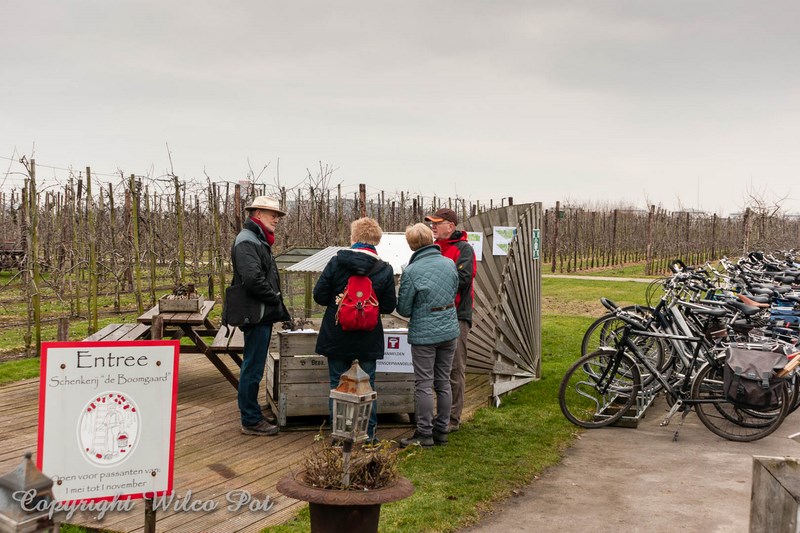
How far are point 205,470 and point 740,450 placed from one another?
3.85m

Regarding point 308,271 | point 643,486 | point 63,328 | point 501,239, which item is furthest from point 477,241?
point 63,328

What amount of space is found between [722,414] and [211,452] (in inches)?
155

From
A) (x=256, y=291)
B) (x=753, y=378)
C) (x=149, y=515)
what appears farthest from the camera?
(x=753, y=378)

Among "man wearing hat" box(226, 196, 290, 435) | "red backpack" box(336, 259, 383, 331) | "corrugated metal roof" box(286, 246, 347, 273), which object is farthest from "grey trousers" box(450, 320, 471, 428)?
"man wearing hat" box(226, 196, 290, 435)

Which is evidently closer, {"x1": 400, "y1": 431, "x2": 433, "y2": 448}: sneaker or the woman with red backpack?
the woman with red backpack

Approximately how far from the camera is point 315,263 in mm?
6445

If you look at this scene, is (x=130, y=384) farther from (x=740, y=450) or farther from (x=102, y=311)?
(x=102, y=311)

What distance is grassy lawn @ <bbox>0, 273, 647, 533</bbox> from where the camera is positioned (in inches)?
164

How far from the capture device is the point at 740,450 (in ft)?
18.5

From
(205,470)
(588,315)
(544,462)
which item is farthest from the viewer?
(588,315)

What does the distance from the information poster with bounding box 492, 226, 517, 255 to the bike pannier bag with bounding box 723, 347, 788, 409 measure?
249 cm

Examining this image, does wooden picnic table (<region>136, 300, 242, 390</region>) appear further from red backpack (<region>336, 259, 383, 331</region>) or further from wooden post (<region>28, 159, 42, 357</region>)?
wooden post (<region>28, 159, 42, 357</region>)

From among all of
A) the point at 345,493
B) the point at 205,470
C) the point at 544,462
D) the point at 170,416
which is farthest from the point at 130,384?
the point at 544,462

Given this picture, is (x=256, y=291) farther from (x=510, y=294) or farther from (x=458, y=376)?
(x=510, y=294)
